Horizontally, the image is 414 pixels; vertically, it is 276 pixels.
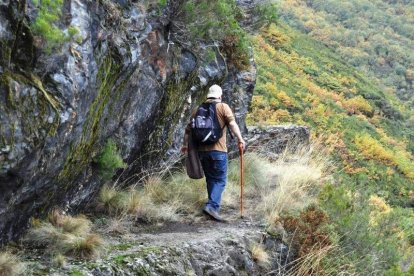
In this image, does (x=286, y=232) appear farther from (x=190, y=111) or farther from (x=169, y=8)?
(x=169, y=8)

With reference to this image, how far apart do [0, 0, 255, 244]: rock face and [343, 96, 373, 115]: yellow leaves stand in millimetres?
19896

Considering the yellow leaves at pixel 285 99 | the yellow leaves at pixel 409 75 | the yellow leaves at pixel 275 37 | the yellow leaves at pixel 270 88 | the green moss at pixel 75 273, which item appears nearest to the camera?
the green moss at pixel 75 273

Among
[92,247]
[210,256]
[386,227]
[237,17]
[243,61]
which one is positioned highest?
[237,17]

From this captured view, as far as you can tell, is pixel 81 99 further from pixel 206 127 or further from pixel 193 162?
pixel 193 162

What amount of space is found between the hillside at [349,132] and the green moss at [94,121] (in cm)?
320

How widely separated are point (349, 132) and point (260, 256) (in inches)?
660

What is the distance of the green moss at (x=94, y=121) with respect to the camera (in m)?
5.39

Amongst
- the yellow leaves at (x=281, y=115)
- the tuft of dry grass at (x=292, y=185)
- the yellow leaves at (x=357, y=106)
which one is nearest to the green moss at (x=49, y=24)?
the tuft of dry grass at (x=292, y=185)

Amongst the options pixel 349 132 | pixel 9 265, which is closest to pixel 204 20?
pixel 9 265

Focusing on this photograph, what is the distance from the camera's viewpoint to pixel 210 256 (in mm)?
5953

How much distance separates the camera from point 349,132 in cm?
2230

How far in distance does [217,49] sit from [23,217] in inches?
Answer: 186

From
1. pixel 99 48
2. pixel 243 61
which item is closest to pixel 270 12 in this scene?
pixel 243 61

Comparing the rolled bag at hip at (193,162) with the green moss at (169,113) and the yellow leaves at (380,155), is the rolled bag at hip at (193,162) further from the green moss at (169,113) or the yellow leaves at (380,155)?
the yellow leaves at (380,155)
